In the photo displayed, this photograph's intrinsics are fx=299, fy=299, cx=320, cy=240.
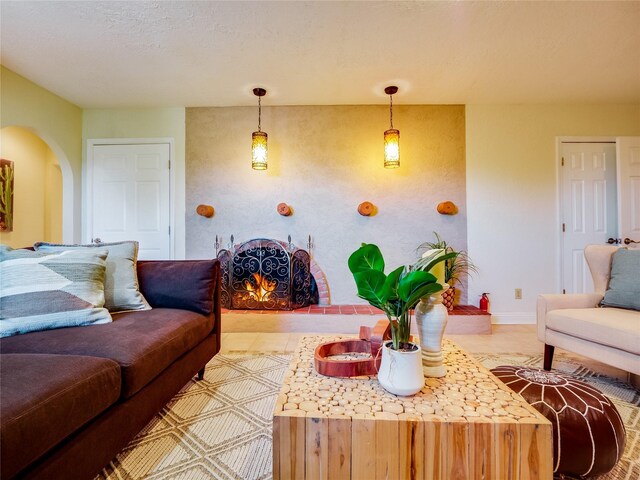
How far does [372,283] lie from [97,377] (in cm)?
96

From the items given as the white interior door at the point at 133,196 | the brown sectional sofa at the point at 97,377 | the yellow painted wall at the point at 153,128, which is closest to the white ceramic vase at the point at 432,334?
the brown sectional sofa at the point at 97,377

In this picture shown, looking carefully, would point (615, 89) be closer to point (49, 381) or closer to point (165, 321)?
point (165, 321)

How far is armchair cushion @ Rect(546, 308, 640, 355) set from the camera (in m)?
1.61

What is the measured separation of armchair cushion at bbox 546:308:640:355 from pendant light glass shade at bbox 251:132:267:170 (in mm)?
2823

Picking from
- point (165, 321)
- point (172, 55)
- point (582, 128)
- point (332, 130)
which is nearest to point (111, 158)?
point (172, 55)

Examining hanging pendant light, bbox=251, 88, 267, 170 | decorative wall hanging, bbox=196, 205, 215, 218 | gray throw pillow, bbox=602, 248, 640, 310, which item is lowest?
gray throw pillow, bbox=602, 248, 640, 310

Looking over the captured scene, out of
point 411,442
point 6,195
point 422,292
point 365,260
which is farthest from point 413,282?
point 6,195

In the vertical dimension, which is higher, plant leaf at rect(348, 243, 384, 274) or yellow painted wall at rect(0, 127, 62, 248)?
yellow painted wall at rect(0, 127, 62, 248)

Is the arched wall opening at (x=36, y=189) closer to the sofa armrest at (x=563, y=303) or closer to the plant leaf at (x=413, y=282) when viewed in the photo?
the plant leaf at (x=413, y=282)

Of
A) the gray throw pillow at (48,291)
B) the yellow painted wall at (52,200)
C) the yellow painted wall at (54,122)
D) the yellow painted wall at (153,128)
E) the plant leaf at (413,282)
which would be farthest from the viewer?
the yellow painted wall at (52,200)

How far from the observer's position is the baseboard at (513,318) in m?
3.34

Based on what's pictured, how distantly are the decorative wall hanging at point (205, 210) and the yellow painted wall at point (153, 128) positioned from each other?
0.77 ft

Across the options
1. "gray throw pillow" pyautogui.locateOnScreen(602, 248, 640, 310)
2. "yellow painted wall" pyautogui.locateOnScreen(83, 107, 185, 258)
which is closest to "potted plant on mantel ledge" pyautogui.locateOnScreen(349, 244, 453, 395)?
"gray throw pillow" pyautogui.locateOnScreen(602, 248, 640, 310)

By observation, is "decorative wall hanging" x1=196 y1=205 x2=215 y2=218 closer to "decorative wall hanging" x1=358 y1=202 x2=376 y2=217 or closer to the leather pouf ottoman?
"decorative wall hanging" x1=358 y1=202 x2=376 y2=217
